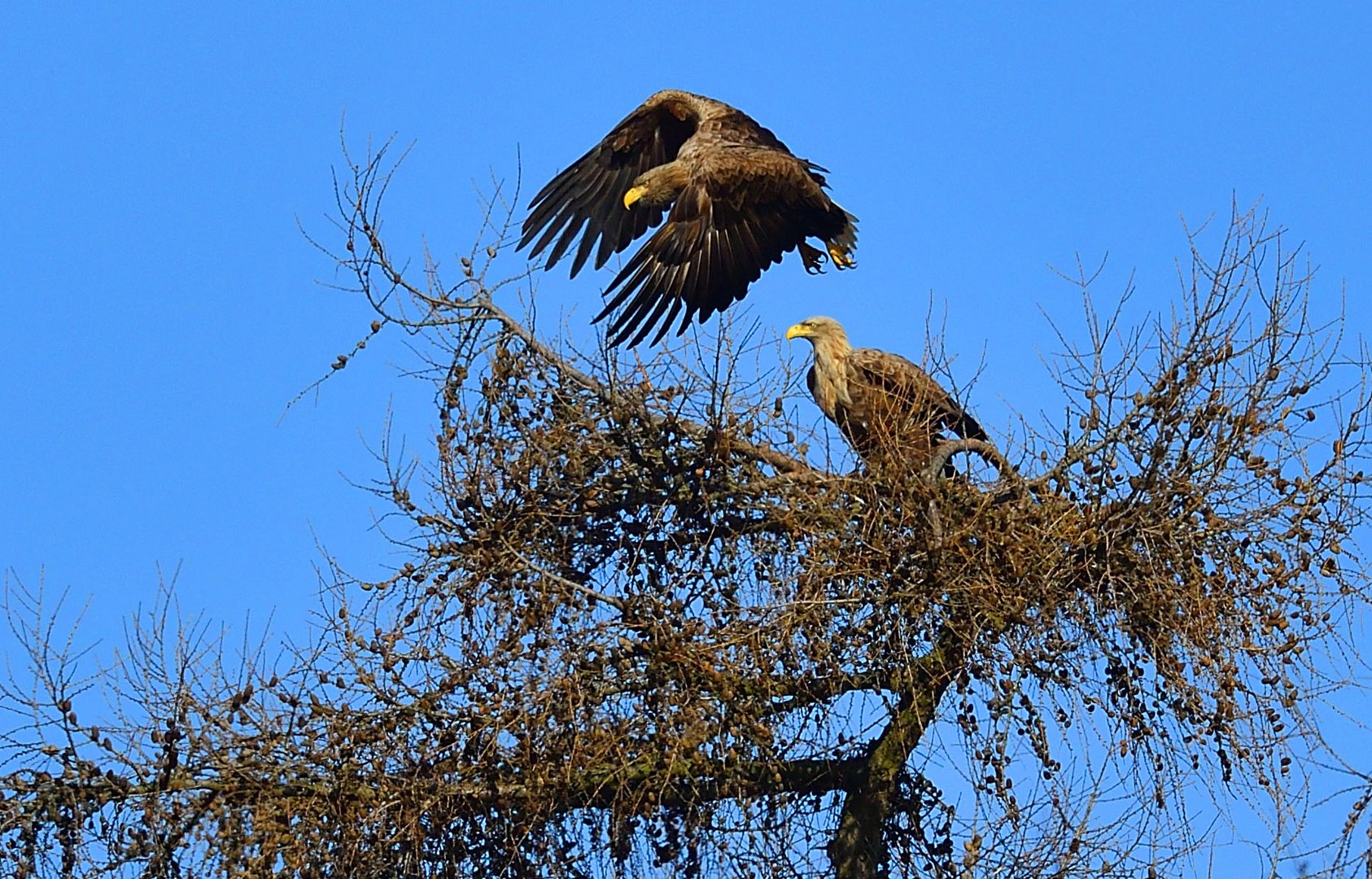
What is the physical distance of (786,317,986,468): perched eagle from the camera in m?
7.81

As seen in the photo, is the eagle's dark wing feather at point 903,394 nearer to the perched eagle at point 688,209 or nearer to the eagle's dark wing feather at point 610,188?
the perched eagle at point 688,209

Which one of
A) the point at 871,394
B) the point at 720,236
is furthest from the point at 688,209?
the point at 871,394

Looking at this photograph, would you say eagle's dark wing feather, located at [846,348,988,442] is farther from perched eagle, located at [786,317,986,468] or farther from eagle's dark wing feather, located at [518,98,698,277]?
eagle's dark wing feather, located at [518,98,698,277]

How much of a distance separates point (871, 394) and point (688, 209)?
4.57 feet

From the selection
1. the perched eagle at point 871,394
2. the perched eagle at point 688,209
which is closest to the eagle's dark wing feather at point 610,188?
the perched eagle at point 688,209

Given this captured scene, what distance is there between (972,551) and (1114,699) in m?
0.71

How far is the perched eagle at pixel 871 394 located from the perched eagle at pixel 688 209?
1.79 feet

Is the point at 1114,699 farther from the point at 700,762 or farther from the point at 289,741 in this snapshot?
the point at 289,741

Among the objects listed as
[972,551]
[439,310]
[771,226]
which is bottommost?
[972,551]

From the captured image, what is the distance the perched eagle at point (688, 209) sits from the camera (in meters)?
8.78

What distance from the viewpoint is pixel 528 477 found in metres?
6.86

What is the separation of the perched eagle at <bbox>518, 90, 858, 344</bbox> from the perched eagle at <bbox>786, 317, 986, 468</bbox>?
0.54m

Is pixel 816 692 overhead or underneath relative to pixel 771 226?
underneath

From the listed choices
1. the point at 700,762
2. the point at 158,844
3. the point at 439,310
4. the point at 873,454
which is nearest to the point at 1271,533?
the point at 873,454
